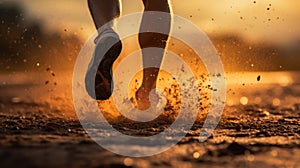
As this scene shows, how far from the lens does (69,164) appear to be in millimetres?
2516

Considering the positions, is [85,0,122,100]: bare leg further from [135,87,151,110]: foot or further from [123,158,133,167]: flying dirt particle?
[123,158,133,167]: flying dirt particle

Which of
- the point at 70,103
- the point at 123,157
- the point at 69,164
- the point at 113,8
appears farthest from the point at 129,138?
the point at 70,103

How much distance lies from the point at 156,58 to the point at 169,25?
27cm

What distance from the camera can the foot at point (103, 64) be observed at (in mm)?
4094

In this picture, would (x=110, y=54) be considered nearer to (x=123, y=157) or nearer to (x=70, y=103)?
(x=123, y=157)

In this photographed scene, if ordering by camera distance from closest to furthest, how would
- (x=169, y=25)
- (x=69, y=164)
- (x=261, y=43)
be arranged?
(x=69, y=164) < (x=169, y=25) < (x=261, y=43)

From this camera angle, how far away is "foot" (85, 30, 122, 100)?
13.4 ft

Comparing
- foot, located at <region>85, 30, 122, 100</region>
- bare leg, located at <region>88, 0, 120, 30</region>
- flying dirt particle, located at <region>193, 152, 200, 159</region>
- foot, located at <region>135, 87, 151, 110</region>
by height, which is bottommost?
flying dirt particle, located at <region>193, 152, 200, 159</region>

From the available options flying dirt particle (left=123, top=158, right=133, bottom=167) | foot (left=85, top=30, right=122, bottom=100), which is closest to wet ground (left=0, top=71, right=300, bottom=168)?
flying dirt particle (left=123, top=158, right=133, bottom=167)

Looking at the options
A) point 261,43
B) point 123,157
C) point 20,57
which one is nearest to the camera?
point 123,157

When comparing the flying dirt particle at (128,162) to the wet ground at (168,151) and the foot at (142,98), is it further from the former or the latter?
the foot at (142,98)

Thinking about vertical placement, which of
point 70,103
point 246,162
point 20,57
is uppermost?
point 20,57

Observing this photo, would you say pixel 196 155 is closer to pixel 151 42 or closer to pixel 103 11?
pixel 103 11

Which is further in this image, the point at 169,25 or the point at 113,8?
the point at 169,25
